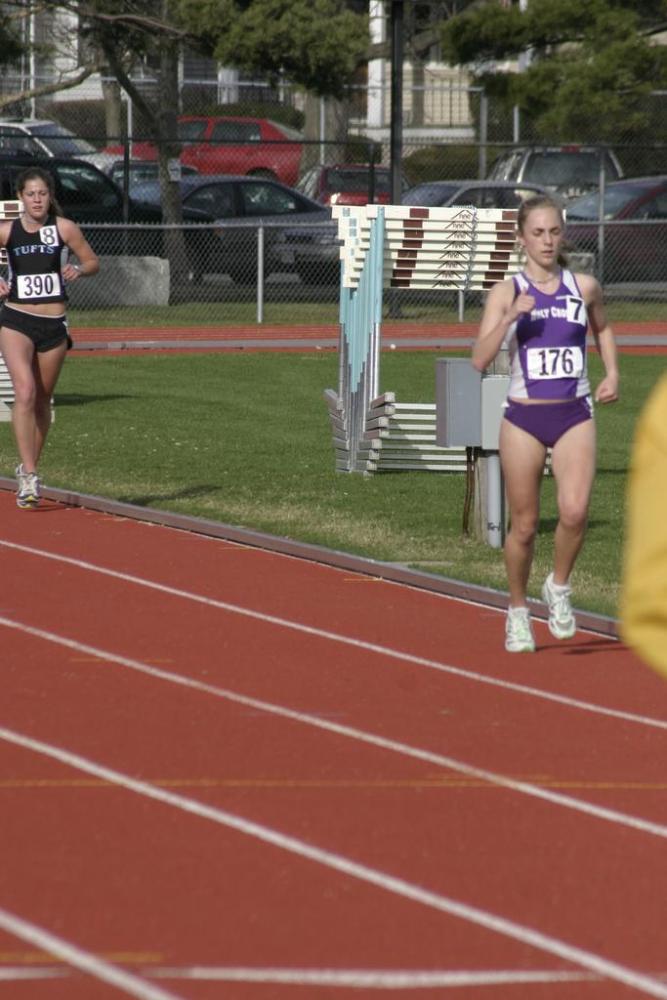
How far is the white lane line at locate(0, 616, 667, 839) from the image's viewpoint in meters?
6.15

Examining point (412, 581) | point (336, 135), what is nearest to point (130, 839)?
point (412, 581)

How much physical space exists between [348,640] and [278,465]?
20.0 ft

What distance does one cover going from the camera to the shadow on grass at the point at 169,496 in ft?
41.9

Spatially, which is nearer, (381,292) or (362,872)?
(362,872)

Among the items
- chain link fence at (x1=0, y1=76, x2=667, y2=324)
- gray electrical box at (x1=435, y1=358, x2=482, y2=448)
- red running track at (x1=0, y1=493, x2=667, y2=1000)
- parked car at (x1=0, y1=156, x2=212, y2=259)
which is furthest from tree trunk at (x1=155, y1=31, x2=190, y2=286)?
red running track at (x1=0, y1=493, x2=667, y2=1000)

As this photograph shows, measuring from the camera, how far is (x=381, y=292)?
45.7 feet

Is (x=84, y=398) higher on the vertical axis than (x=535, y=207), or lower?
lower

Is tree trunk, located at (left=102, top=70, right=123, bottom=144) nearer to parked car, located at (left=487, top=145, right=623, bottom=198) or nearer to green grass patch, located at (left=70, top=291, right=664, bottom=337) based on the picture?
parked car, located at (left=487, top=145, right=623, bottom=198)

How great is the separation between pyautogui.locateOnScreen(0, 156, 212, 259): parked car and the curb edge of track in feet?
58.5

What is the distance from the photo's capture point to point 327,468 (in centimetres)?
1468

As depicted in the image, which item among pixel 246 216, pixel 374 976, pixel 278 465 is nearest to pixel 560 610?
pixel 374 976

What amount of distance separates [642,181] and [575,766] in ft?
88.1

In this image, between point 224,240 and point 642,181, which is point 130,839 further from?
point 642,181

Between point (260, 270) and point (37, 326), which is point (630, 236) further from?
point (37, 326)
